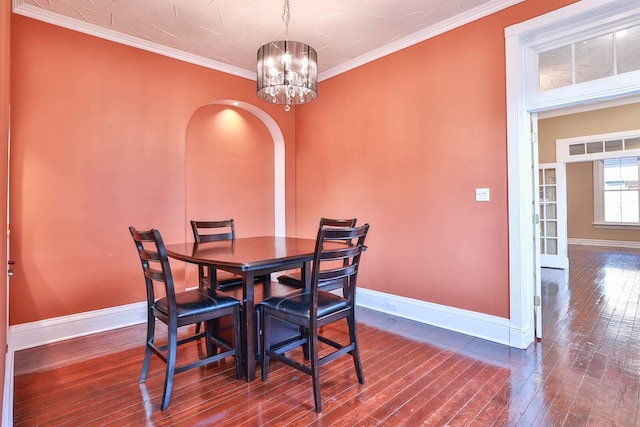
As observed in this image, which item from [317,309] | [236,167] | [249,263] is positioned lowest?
[317,309]

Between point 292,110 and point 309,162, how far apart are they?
0.82m

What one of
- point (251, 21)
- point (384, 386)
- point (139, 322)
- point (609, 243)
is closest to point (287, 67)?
point (251, 21)

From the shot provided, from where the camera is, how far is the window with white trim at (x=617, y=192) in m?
7.64

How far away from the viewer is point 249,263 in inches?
71.2

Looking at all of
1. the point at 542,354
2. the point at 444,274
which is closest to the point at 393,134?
the point at 444,274

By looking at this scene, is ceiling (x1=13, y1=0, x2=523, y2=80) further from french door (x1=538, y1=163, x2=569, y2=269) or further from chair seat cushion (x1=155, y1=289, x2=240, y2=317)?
french door (x1=538, y1=163, x2=569, y2=269)

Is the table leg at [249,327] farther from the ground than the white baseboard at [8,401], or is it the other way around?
the table leg at [249,327]

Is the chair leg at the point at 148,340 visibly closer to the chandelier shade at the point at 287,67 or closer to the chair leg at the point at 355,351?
the chair leg at the point at 355,351

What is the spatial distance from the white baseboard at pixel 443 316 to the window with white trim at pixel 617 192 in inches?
291

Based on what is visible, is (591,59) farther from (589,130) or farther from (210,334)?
(589,130)

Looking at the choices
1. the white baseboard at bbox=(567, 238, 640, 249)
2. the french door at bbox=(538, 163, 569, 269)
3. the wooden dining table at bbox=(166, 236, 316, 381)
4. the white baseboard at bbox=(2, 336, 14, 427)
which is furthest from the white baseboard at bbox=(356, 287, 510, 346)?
the white baseboard at bbox=(567, 238, 640, 249)

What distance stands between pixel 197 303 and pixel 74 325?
1.75m

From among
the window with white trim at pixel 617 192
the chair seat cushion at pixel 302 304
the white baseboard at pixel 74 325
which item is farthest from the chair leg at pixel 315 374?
the window with white trim at pixel 617 192

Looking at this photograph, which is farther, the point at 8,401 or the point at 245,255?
the point at 245,255
